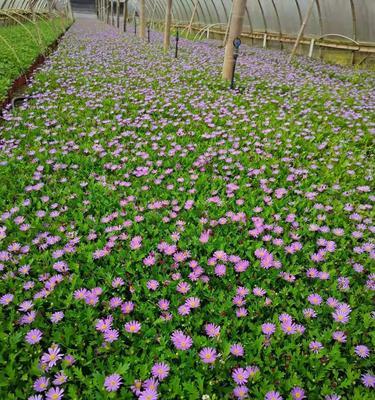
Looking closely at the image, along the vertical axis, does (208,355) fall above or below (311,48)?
below

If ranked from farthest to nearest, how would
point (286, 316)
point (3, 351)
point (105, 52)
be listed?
point (105, 52)
point (286, 316)
point (3, 351)

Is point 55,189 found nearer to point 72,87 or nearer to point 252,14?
point 72,87

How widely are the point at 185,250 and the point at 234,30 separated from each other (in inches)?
223

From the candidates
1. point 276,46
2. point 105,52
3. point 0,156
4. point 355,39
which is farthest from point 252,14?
point 0,156

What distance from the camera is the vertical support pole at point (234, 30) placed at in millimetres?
6414

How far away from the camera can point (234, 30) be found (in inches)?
261

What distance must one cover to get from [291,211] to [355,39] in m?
9.97

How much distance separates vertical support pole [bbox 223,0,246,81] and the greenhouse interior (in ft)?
5.51

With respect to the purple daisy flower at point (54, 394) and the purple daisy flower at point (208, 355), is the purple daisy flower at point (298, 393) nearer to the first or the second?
the purple daisy flower at point (208, 355)

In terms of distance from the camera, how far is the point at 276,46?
14.9m

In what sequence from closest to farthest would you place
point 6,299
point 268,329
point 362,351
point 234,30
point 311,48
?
1. point 362,351
2. point 268,329
3. point 6,299
4. point 234,30
5. point 311,48

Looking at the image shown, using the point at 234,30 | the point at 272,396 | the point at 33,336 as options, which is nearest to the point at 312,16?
the point at 234,30

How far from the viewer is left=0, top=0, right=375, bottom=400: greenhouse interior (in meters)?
1.71

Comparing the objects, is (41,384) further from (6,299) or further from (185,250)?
(185,250)
